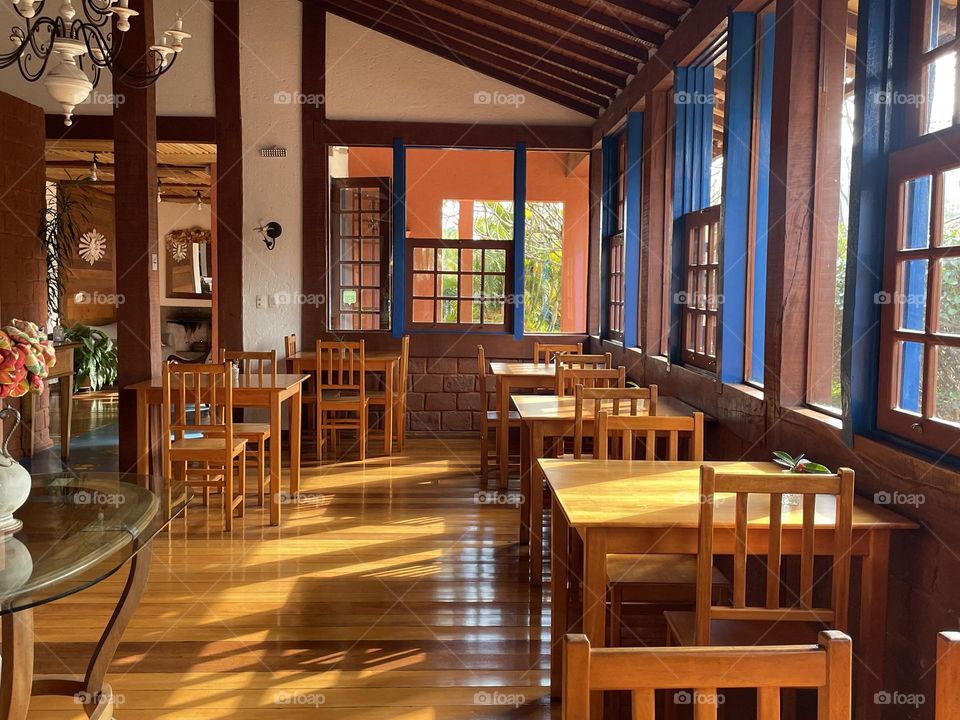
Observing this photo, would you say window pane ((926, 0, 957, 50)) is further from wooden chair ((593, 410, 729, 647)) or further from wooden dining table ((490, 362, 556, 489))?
wooden dining table ((490, 362, 556, 489))

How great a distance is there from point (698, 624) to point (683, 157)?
12.6ft

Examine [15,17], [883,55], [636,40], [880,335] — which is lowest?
[880,335]

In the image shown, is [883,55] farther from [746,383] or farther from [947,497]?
[746,383]

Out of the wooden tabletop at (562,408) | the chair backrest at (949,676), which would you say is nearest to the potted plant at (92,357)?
the wooden tabletop at (562,408)

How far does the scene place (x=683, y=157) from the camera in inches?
214

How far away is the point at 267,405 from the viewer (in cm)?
525

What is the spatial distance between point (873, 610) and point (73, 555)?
2.09 metres

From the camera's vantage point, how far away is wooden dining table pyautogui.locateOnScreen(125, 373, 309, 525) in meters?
5.09

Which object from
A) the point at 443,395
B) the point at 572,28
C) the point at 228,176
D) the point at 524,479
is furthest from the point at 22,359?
the point at 443,395

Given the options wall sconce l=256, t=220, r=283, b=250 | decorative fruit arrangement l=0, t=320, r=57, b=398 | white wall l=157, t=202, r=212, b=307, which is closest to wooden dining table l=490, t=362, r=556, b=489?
wall sconce l=256, t=220, r=283, b=250

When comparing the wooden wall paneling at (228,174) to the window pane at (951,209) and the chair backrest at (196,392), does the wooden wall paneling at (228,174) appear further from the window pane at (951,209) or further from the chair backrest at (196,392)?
the window pane at (951,209)

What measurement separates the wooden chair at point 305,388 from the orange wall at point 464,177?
3768 millimetres

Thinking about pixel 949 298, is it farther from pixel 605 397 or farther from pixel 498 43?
→ pixel 498 43

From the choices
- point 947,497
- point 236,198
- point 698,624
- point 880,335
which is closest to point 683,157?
point 880,335
